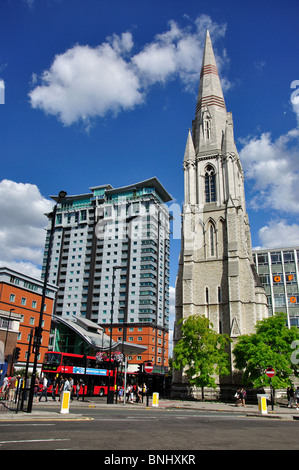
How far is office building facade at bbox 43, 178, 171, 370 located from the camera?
285 ft

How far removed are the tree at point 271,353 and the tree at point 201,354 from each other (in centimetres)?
250

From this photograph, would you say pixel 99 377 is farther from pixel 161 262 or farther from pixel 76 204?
pixel 76 204

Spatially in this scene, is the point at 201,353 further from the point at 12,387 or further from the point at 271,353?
the point at 12,387

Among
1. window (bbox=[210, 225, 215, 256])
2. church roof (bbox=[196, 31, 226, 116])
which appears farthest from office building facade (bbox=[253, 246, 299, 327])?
church roof (bbox=[196, 31, 226, 116])

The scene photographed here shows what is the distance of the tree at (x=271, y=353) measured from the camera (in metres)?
32.5

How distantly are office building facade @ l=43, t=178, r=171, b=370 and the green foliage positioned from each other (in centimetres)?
4720

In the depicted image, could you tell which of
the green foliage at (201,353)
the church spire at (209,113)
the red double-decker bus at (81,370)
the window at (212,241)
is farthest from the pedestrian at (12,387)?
the church spire at (209,113)

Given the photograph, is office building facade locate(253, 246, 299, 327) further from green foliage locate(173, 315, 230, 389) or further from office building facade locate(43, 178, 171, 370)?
green foliage locate(173, 315, 230, 389)

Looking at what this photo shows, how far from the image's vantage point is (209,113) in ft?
184

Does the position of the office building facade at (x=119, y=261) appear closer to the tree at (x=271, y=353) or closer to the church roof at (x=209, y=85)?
the church roof at (x=209, y=85)

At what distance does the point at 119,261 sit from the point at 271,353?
63629 mm

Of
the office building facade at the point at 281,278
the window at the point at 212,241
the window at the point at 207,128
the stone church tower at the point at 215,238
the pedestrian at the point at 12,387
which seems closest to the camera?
the pedestrian at the point at 12,387

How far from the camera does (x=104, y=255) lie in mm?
95312
